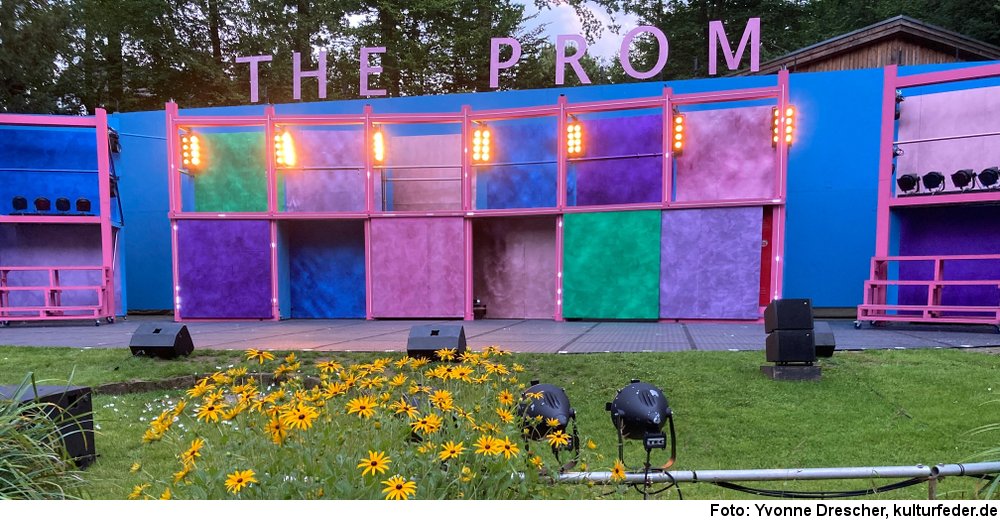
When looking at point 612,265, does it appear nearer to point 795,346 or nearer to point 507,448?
point 795,346

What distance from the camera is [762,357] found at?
6254 millimetres

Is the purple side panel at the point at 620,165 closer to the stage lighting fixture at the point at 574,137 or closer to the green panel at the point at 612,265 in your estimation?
the stage lighting fixture at the point at 574,137

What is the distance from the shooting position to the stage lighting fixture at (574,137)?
36.2 feet

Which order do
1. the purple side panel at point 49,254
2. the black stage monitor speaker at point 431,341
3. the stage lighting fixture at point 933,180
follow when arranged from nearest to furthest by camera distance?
the black stage monitor speaker at point 431,341 → the stage lighting fixture at point 933,180 → the purple side panel at point 49,254

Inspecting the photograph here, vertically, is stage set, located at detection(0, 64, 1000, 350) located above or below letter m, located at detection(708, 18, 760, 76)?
below

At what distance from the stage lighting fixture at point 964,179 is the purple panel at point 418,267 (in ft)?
32.3

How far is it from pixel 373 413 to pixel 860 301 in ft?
43.7

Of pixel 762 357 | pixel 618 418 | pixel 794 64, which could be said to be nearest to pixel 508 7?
pixel 794 64

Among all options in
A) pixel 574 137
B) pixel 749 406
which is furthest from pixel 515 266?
pixel 749 406

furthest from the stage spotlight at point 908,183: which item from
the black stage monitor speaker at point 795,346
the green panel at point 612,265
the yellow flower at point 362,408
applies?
the yellow flower at point 362,408

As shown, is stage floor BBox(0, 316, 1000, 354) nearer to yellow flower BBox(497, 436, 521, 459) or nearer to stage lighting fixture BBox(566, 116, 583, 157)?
stage lighting fixture BBox(566, 116, 583, 157)

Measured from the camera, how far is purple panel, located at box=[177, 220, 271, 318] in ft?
38.3

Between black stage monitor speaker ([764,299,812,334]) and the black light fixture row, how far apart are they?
6549 mm

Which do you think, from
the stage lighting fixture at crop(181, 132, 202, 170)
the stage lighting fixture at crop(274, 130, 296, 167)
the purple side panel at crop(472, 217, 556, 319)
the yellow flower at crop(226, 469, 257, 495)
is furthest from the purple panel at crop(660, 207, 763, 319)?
the stage lighting fixture at crop(181, 132, 202, 170)
